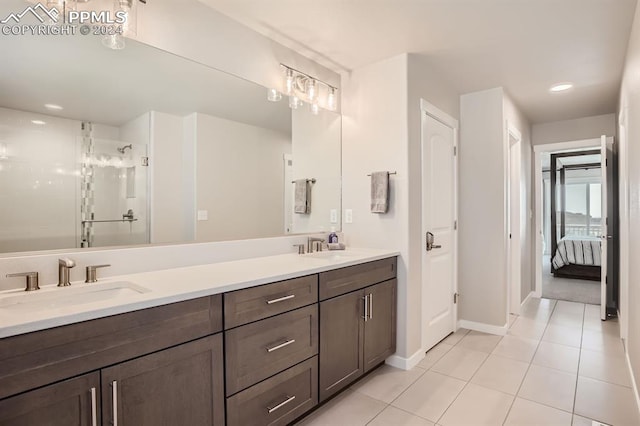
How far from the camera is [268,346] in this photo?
1620 millimetres

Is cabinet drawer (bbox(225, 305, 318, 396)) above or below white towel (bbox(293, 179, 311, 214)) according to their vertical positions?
below

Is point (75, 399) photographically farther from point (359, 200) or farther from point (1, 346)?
point (359, 200)

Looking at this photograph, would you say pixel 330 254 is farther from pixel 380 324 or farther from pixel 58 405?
pixel 58 405

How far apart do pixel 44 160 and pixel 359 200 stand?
6.78 ft

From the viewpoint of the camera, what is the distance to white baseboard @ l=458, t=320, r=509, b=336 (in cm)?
327

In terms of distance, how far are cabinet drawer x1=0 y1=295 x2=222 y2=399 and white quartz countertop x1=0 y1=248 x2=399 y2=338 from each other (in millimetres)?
29

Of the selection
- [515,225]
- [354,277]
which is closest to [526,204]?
[515,225]

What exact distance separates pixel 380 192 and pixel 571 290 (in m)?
4.25

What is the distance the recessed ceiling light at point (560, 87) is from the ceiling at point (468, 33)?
102 mm

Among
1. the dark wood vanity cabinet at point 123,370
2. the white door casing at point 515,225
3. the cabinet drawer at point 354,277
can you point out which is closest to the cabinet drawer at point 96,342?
the dark wood vanity cabinet at point 123,370

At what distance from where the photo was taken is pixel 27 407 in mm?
963

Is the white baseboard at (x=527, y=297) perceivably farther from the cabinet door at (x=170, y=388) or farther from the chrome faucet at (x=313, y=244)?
the cabinet door at (x=170, y=388)

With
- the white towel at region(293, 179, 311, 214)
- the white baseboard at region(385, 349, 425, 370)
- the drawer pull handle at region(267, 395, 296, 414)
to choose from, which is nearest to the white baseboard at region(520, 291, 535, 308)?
the white baseboard at region(385, 349, 425, 370)

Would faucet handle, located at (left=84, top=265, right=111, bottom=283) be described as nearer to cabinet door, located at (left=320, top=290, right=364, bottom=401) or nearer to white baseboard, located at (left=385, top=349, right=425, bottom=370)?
cabinet door, located at (left=320, top=290, right=364, bottom=401)
